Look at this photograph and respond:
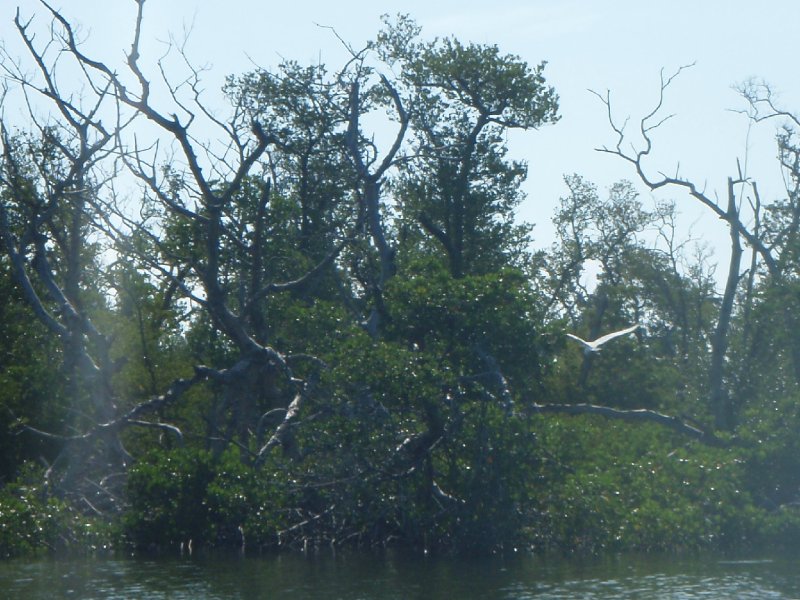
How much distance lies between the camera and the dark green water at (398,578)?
1388 cm

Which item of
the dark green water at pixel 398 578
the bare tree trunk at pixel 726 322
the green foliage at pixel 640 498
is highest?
the bare tree trunk at pixel 726 322

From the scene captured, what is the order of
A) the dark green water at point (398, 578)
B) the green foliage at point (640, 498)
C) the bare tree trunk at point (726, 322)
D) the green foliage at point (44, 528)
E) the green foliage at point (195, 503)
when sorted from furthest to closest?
the bare tree trunk at point (726, 322) → the green foliage at point (44, 528) → the green foliage at point (195, 503) → the green foliage at point (640, 498) → the dark green water at point (398, 578)

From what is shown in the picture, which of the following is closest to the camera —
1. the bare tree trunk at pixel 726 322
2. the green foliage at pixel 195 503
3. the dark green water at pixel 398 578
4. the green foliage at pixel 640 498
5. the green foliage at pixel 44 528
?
the dark green water at pixel 398 578

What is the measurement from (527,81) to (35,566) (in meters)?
15.1

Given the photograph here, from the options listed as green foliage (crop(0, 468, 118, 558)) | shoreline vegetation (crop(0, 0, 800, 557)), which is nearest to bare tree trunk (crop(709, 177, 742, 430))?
shoreline vegetation (crop(0, 0, 800, 557))

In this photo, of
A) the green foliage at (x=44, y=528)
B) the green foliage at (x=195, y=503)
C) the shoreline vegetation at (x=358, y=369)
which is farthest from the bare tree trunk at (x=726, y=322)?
the green foliage at (x=44, y=528)

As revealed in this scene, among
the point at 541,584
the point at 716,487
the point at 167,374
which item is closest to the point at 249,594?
the point at 541,584

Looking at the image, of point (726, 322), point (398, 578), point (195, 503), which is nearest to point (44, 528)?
point (195, 503)

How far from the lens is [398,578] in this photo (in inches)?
601

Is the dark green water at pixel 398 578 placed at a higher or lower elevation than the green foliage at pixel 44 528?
lower

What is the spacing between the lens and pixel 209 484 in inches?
742

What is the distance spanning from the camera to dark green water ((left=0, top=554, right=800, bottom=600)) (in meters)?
13.9

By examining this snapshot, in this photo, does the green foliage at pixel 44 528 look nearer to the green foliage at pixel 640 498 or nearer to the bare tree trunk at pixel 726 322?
the green foliage at pixel 640 498

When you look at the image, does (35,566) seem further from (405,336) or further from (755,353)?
(755,353)
